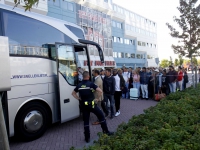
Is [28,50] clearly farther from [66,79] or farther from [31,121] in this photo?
[31,121]

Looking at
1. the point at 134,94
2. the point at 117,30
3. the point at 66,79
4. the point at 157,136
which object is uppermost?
the point at 117,30

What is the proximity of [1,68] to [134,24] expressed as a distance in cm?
5602

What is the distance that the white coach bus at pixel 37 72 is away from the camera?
5.18 m

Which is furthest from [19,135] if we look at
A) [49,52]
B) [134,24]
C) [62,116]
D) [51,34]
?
[134,24]

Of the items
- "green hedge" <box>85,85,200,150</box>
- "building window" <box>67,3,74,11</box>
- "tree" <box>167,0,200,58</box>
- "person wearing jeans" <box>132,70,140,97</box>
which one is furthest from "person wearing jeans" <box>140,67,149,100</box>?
"building window" <box>67,3,74,11</box>

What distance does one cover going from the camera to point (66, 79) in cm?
648

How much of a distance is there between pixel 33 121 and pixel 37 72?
140 centimetres

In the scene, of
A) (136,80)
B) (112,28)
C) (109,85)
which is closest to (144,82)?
(136,80)

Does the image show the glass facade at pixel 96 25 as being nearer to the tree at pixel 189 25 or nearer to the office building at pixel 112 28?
the office building at pixel 112 28

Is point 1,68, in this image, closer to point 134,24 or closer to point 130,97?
point 130,97

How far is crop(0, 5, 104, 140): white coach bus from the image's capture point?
17.0 feet

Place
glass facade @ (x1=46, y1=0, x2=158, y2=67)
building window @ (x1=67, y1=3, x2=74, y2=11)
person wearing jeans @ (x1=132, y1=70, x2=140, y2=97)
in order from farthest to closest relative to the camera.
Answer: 1. glass facade @ (x1=46, y1=0, x2=158, y2=67)
2. building window @ (x1=67, y1=3, x2=74, y2=11)
3. person wearing jeans @ (x1=132, y1=70, x2=140, y2=97)

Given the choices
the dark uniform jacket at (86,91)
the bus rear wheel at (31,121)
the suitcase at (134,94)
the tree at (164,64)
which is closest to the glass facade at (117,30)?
the tree at (164,64)

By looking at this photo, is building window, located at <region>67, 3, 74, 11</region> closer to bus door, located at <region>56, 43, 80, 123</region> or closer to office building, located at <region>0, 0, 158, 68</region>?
office building, located at <region>0, 0, 158, 68</region>
